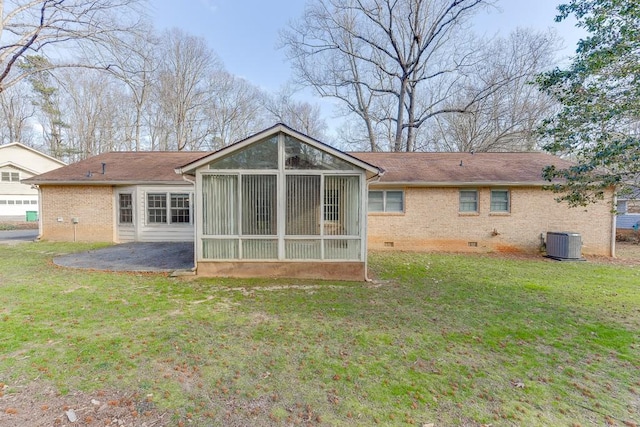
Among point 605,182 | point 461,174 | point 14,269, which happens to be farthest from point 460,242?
point 14,269

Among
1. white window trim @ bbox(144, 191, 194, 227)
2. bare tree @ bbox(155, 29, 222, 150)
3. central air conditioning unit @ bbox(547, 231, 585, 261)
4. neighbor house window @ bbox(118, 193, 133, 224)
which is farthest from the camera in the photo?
bare tree @ bbox(155, 29, 222, 150)

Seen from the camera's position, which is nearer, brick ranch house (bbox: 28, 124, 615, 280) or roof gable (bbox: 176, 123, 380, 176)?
roof gable (bbox: 176, 123, 380, 176)

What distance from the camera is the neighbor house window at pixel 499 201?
11.9 metres

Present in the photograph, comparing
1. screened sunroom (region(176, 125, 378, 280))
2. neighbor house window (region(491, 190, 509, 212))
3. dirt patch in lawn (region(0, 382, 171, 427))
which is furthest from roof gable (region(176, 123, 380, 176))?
neighbor house window (region(491, 190, 509, 212))

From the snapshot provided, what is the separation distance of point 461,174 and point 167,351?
12.2m

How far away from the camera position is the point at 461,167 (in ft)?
43.1

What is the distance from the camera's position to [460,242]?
11.9 metres

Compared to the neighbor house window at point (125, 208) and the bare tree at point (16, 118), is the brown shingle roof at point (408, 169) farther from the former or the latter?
the bare tree at point (16, 118)

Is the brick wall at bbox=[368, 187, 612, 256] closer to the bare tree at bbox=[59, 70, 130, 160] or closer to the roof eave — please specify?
the roof eave

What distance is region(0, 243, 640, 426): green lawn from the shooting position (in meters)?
2.84

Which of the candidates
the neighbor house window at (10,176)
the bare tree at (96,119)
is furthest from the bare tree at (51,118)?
the neighbor house window at (10,176)

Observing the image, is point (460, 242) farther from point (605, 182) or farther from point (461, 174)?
point (605, 182)

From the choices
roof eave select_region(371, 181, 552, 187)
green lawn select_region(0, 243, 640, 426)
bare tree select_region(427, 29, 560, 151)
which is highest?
bare tree select_region(427, 29, 560, 151)

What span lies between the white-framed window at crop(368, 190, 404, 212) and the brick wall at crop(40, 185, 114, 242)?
11466 millimetres
